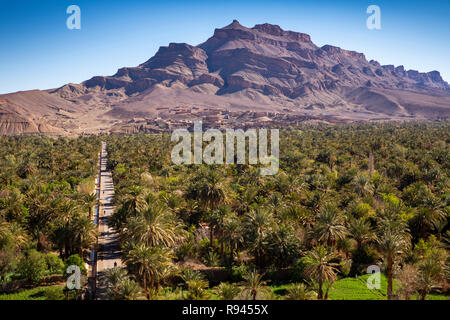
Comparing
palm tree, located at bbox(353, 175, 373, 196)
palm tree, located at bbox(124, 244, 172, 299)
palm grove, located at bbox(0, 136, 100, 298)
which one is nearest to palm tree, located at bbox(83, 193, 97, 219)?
palm grove, located at bbox(0, 136, 100, 298)

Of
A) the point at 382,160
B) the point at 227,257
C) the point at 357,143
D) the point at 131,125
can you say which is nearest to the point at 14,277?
the point at 227,257

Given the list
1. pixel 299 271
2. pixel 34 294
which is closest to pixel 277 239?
pixel 299 271

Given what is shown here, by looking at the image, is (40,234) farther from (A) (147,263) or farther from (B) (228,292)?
(B) (228,292)

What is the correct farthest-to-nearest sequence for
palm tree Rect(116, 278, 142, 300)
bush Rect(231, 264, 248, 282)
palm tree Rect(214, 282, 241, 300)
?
bush Rect(231, 264, 248, 282)
palm tree Rect(214, 282, 241, 300)
palm tree Rect(116, 278, 142, 300)

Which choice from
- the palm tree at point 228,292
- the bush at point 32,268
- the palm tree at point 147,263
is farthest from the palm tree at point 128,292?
the bush at point 32,268

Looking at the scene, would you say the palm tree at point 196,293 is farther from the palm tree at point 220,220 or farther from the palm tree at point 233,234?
the palm tree at point 220,220

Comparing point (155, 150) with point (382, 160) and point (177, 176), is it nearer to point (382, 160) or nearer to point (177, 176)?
point (177, 176)

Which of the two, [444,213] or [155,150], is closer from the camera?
[444,213]

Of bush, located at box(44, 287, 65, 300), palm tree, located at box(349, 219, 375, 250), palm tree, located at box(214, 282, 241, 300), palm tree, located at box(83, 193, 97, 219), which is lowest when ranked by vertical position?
bush, located at box(44, 287, 65, 300)

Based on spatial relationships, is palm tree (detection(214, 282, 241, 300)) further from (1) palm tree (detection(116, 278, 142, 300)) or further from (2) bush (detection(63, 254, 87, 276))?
(2) bush (detection(63, 254, 87, 276))
